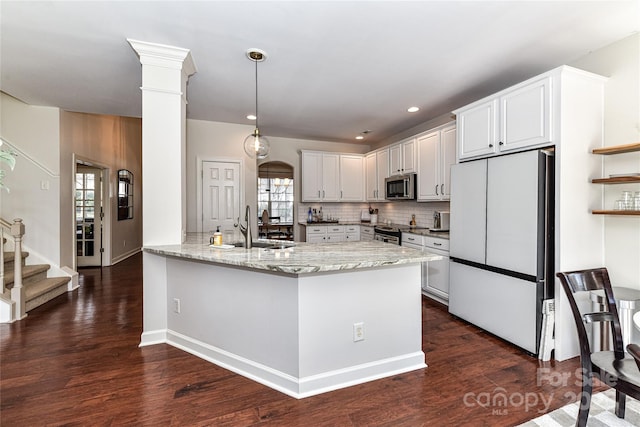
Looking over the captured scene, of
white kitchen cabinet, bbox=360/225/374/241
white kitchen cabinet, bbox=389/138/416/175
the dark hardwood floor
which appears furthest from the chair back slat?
white kitchen cabinet, bbox=360/225/374/241

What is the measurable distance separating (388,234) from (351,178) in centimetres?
185

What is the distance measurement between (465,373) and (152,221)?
2.84m

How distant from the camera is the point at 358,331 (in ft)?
7.25

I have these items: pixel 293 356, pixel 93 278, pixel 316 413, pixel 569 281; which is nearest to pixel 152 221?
pixel 293 356

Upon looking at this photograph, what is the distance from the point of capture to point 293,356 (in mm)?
2047

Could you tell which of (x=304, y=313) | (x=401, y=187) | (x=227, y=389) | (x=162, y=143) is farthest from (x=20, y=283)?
(x=401, y=187)

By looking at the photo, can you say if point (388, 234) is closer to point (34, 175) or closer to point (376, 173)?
point (376, 173)

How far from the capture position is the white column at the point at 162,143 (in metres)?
2.65

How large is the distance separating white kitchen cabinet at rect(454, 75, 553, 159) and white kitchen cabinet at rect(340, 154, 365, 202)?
2.94 metres

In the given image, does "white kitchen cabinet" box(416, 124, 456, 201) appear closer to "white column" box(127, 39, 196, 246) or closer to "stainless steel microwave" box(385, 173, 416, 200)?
"stainless steel microwave" box(385, 173, 416, 200)

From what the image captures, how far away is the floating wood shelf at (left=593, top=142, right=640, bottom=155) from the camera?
2264 mm

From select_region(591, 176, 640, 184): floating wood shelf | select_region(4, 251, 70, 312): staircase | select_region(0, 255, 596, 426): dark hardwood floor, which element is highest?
select_region(591, 176, 640, 184): floating wood shelf

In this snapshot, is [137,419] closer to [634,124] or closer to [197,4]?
[197,4]

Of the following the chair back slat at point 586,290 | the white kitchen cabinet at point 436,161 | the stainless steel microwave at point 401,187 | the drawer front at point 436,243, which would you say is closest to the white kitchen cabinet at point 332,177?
the stainless steel microwave at point 401,187
